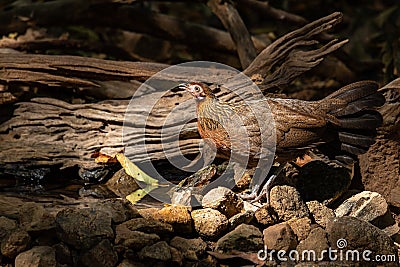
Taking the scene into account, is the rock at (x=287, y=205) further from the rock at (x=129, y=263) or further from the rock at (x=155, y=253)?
the rock at (x=129, y=263)

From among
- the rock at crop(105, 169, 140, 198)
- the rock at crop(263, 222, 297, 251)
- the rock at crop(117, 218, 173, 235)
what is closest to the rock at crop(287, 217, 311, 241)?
the rock at crop(263, 222, 297, 251)

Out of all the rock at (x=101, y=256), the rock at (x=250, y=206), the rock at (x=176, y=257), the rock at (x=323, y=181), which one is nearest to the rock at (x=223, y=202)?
the rock at (x=250, y=206)

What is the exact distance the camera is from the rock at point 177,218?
123 inches

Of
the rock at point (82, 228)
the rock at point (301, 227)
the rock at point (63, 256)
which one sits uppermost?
the rock at point (82, 228)

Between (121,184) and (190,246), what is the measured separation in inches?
49.2

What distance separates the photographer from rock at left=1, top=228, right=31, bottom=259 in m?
2.91

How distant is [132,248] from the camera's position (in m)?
2.92

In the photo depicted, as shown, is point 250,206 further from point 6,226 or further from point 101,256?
point 6,226

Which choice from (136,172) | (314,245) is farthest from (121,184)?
(314,245)

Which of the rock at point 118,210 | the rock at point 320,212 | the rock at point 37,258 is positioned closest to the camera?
the rock at point 37,258

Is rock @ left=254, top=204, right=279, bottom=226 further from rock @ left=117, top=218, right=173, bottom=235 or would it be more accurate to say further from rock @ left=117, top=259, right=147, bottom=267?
rock @ left=117, top=259, right=147, bottom=267

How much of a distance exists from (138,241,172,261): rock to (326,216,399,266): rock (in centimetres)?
79

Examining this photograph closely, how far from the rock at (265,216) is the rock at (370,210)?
40 cm

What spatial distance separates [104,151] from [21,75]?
2.67 ft
